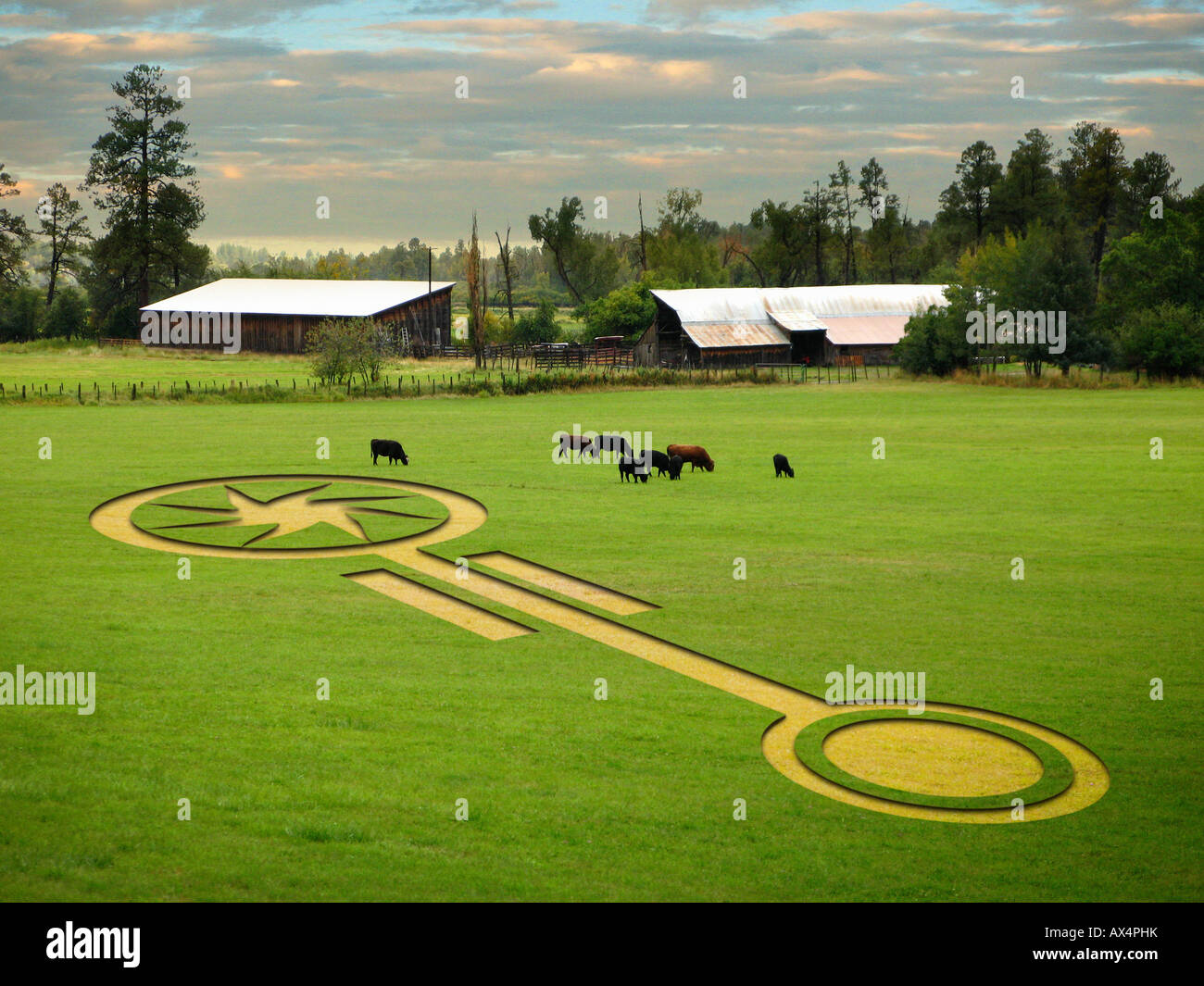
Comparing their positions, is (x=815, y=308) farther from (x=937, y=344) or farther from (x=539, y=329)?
(x=539, y=329)

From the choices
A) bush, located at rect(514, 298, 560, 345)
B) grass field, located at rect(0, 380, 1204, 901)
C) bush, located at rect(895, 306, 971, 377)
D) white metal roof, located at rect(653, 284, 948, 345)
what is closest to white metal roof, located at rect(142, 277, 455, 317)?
bush, located at rect(514, 298, 560, 345)

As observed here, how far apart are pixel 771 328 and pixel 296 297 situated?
40609 millimetres

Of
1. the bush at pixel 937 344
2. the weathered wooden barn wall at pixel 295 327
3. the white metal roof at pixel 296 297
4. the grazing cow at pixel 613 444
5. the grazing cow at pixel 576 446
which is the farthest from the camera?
the white metal roof at pixel 296 297

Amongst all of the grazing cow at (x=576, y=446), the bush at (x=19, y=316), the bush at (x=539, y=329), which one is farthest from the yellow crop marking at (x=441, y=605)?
the bush at (x=19, y=316)

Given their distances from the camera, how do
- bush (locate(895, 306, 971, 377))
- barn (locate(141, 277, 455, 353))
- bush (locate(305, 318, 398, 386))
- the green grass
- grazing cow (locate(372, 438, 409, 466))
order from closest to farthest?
1. grazing cow (locate(372, 438, 409, 466))
2. bush (locate(305, 318, 398, 386))
3. the green grass
4. bush (locate(895, 306, 971, 377))
5. barn (locate(141, 277, 455, 353))

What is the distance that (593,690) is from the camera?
51.1 feet

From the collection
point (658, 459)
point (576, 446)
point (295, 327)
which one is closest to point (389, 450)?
point (576, 446)

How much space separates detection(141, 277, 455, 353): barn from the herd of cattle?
2061 inches

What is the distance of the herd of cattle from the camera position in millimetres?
32500

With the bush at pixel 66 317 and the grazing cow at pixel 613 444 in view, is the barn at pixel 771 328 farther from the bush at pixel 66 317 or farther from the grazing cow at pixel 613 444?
the bush at pixel 66 317

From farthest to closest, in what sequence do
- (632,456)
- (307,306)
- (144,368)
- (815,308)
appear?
(307,306) → (815,308) → (144,368) → (632,456)

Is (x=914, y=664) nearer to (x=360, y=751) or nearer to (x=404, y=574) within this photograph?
(x=360, y=751)

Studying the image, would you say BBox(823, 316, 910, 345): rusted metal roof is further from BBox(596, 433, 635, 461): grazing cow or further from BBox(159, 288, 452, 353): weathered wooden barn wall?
BBox(596, 433, 635, 461): grazing cow

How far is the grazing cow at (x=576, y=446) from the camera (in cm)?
3694
